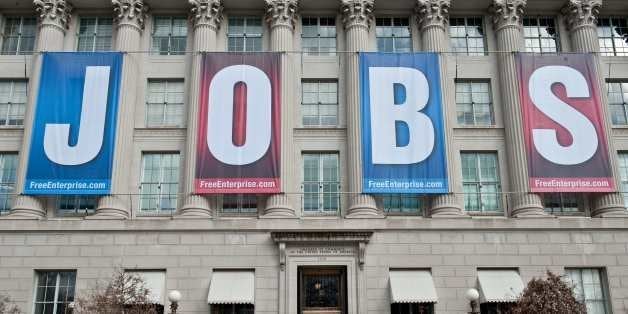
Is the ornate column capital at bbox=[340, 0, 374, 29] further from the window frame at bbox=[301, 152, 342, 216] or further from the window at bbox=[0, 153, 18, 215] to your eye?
the window at bbox=[0, 153, 18, 215]

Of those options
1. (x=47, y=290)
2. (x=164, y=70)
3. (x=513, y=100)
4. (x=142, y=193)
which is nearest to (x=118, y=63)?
(x=164, y=70)

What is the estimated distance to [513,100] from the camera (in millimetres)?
31250

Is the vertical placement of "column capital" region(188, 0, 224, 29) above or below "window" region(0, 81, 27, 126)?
above

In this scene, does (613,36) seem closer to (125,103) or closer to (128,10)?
(128,10)

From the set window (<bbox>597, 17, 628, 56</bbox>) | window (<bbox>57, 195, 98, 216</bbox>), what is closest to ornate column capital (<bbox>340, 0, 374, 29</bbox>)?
window (<bbox>597, 17, 628, 56</bbox>)

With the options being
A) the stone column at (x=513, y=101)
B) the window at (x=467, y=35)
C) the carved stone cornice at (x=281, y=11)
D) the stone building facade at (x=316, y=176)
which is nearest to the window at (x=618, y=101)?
the stone building facade at (x=316, y=176)

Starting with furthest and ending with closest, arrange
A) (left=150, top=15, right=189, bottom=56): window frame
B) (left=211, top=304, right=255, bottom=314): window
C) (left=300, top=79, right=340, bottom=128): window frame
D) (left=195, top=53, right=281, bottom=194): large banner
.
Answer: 1. (left=150, top=15, right=189, bottom=56): window frame
2. (left=300, top=79, right=340, bottom=128): window frame
3. (left=195, top=53, right=281, bottom=194): large banner
4. (left=211, top=304, right=255, bottom=314): window

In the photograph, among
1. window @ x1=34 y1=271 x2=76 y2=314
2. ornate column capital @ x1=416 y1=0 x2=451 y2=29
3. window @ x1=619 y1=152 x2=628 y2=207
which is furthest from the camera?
ornate column capital @ x1=416 y1=0 x2=451 y2=29

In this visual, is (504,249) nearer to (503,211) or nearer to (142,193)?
(503,211)

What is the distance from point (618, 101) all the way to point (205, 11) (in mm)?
20951

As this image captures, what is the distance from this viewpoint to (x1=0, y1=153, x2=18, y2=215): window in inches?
1194

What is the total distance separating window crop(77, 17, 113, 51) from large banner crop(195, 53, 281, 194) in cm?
571

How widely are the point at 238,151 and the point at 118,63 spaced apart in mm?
7351

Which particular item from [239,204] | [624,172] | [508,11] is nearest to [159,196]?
[239,204]
